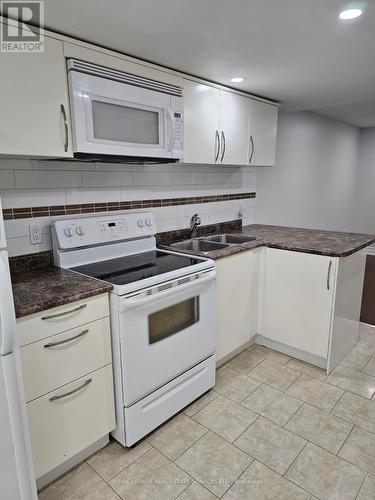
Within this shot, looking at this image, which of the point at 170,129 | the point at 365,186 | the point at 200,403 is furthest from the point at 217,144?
the point at 365,186

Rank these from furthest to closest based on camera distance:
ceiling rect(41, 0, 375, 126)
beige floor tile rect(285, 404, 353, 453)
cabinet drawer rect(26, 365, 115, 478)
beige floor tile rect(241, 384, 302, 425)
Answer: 1. beige floor tile rect(241, 384, 302, 425)
2. beige floor tile rect(285, 404, 353, 453)
3. cabinet drawer rect(26, 365, 115, 478)
4. ceiling rect(41, 0, 375, 126)

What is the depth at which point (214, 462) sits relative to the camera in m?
1.70

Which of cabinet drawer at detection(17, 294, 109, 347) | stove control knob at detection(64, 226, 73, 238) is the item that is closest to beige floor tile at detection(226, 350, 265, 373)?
cabinet drawer at detection(17, 294, 109, 347)

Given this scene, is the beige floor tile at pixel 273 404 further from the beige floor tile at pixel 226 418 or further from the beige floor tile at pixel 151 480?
the beige floor tile at pixel 151 480

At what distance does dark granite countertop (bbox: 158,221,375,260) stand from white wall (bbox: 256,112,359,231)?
0.64 metres

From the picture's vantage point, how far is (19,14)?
1.38 metres

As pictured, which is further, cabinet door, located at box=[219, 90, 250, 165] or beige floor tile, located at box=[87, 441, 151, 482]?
cabinet door, located at box=[219, 90, 250, 165]

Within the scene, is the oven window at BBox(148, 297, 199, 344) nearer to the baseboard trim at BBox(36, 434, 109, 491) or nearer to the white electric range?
the white electric range

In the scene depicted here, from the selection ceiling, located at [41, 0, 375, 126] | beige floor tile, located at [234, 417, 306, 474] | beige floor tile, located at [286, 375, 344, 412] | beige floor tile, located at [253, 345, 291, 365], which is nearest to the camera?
ceiling, located at [41, 0, 375, 126]

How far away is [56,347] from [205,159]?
5.45 ft

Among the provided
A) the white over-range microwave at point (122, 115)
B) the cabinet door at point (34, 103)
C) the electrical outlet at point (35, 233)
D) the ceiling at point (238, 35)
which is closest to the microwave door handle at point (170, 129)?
the white over-range microwave at point (122, 115)

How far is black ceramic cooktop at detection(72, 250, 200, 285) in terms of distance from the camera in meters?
1.80

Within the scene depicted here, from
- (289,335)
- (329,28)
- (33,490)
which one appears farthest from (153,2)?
(289,335)

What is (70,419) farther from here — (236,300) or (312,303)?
(312,303)
